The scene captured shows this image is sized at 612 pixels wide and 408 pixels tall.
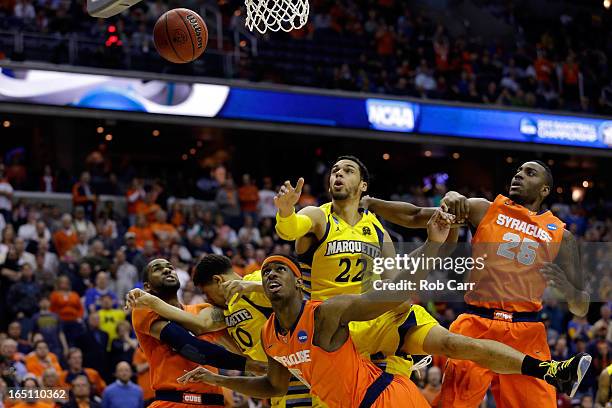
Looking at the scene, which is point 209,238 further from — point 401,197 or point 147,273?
point 147,273

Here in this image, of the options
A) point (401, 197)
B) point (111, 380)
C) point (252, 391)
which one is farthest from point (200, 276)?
point (401, 197)

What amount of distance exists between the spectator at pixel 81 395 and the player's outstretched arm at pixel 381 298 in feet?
17.9

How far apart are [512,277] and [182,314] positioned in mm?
2574

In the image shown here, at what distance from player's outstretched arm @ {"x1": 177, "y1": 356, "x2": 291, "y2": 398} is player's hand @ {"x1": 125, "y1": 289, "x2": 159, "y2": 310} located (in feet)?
1.96

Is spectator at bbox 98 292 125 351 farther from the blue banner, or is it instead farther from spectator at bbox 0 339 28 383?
the blue banner

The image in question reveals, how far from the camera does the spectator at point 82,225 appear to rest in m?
16.7

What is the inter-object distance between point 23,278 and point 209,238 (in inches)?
164

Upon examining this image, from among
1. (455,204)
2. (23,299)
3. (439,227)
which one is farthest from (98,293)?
(439,227)

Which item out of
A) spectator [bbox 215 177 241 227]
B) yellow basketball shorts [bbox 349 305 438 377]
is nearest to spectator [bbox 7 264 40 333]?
spectator [bbox 215 177 241 227]

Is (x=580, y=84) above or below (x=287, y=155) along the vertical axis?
above

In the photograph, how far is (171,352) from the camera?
26.7ft

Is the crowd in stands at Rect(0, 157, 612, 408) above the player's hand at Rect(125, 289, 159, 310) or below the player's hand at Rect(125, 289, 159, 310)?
below

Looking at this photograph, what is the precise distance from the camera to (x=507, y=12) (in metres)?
30.5

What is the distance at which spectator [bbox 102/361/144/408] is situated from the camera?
38.4ft
